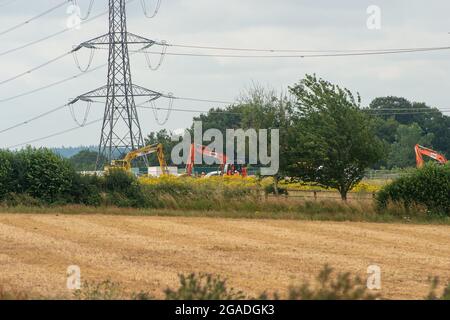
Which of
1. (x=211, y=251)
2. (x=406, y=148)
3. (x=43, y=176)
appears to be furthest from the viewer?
(x=406, y=148)

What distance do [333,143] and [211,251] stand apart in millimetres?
17492

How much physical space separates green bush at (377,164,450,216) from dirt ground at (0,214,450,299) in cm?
279

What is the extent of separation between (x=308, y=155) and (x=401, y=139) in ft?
259

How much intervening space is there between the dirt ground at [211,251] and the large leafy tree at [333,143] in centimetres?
660

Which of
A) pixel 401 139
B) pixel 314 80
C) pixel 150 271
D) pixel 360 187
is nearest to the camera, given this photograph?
pixel 150 271

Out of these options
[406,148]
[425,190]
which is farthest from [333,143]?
[406,148]

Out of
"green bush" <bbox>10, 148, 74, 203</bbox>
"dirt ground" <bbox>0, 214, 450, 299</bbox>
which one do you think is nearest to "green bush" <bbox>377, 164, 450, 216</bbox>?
"dirt ground" <bbox>0, 214, 450, 299</bbox>

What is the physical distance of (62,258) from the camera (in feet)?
74.7

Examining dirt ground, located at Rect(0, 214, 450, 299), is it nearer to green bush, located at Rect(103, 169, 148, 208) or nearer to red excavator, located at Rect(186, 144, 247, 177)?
green bush, located at Rect(103, 169, 148, 208)

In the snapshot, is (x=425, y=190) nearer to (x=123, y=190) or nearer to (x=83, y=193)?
(x=123, y=190)

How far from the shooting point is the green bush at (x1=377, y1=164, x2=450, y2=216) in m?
36.1

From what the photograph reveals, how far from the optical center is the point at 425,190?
36250mm
